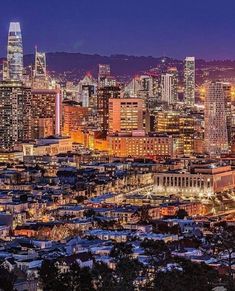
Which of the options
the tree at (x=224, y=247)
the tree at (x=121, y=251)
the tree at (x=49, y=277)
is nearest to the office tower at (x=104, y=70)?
the tree at (x=224, y=247)

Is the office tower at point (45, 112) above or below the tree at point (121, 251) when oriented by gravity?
above

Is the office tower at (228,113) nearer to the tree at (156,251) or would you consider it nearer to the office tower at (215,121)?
the office tower at (215,121)

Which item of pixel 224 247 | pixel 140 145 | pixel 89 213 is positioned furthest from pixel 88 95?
pixel 224 247

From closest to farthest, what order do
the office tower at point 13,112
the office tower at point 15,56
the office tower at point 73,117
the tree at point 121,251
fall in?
the tree at point 121,251, the office tower at point 13,112, the office tower at point 73,117, the office tower at point 15,56

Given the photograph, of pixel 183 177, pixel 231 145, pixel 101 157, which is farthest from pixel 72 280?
pixel 231 145

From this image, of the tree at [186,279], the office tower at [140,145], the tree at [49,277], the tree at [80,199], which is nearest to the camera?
the tree at [186,279]

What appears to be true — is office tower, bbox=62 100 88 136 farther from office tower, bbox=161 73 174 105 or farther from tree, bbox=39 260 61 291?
tree, bbox=39 260 61 291

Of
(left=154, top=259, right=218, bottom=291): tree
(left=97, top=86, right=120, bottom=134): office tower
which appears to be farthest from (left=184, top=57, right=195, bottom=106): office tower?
(left=154, top=259, right=218, bottom=291): tree
